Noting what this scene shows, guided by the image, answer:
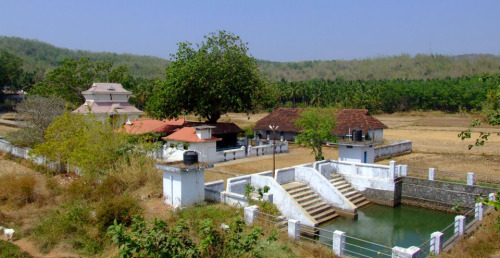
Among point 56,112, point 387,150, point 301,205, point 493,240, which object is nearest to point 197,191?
point 301,205

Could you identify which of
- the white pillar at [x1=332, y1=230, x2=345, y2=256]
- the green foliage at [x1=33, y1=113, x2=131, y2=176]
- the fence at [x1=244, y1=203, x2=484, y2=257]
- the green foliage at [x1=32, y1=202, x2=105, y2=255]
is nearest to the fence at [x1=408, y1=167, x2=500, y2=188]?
the fence at [x1=244, y1=203, x2=484, y2=257]

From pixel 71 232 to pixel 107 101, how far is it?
25.2 metres

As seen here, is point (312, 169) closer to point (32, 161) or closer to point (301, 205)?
point (301, 205)

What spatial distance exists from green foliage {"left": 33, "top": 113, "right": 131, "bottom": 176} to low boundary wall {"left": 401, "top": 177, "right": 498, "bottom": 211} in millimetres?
14899

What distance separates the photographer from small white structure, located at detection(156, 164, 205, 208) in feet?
48.7

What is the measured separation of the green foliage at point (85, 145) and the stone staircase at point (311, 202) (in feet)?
28.3

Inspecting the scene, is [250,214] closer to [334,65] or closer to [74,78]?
[74,78]

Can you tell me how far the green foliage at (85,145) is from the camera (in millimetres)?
18609

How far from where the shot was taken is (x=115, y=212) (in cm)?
1377

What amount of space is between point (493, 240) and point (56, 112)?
2428 centimetres

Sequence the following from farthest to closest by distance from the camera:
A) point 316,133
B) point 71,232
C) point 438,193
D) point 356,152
→ 1. point 316,133
2. point 356,152
3. point 438,193
4. point 71,232

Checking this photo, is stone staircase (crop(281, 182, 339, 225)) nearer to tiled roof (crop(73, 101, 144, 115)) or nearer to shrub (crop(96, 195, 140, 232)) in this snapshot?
shrub (crop(96, 195, 140, 232))

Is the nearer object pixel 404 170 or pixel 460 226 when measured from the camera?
pixel 460 226

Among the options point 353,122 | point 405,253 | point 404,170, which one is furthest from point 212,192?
point 353,122
